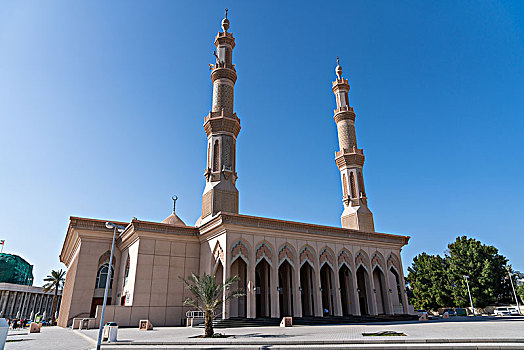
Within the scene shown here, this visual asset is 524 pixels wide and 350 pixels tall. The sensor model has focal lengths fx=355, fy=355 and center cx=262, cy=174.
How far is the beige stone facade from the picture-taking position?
24.1 meters

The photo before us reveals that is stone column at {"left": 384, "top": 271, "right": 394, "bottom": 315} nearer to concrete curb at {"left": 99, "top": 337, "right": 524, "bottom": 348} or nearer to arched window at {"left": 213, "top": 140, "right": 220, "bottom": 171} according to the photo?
arched window at {"left": 213, "top": 140, "right": 220, "bottom": 171}

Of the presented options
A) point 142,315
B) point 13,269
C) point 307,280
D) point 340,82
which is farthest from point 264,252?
point 13,269

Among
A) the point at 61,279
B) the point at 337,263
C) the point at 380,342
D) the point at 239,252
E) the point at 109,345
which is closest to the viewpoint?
the point at 380,342

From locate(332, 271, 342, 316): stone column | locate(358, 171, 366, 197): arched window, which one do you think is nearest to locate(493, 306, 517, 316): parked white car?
Answer: locate(358, 171, 366, 197): arched window

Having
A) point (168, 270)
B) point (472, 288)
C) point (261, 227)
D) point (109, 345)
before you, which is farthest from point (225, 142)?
point (472, 288)

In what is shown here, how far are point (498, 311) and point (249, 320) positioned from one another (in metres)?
31.3

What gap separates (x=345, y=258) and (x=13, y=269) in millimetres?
92139

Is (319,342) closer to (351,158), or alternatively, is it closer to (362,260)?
(362,260)

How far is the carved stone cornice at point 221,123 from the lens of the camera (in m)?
30.9

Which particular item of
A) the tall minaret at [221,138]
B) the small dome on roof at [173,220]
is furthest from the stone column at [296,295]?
the small dome on roof at [173,220]

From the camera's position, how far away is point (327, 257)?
27.6 metres

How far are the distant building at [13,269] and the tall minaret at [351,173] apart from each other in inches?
3459

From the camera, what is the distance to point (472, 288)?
4078cm

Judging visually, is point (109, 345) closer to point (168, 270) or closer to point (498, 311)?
point (168, 270)
